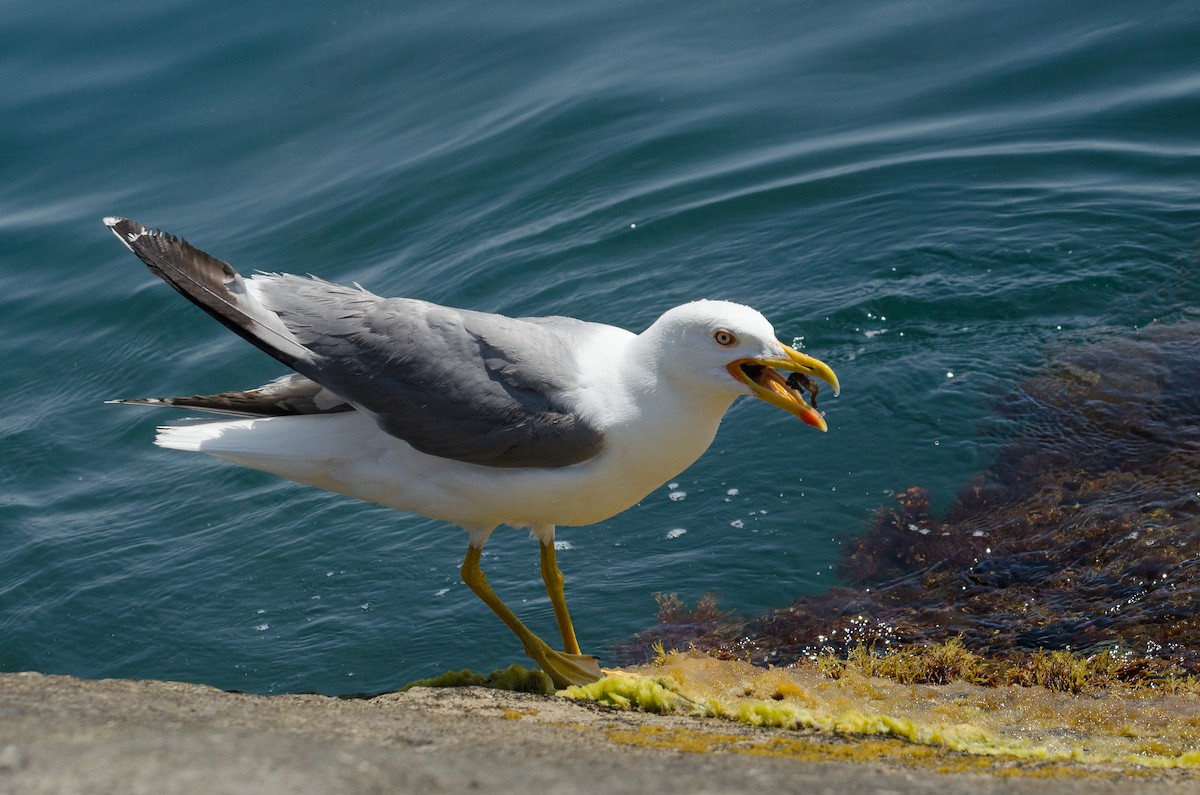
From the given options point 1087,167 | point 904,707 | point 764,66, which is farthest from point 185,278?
point 764,66

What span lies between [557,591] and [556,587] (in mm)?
22

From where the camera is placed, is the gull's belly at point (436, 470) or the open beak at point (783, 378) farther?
the gull's belly at point (436, 470)

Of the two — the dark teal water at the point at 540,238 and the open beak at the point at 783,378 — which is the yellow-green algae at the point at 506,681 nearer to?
the dark teal water at the point at 540,238

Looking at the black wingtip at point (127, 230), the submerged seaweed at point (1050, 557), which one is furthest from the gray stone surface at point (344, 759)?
the submerged seaweed at point (1050, 557)

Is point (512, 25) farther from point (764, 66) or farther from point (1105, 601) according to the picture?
point (1105, 601)

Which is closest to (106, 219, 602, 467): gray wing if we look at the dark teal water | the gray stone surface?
the gray stone surface

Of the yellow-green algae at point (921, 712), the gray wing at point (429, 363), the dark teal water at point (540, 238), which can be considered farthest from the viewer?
the dark teal water at point (540, 238)

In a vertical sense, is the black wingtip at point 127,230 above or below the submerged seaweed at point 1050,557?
above

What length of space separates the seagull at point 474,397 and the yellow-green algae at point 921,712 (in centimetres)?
75

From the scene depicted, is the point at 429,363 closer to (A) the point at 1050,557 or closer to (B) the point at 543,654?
(B) the point at 543,654

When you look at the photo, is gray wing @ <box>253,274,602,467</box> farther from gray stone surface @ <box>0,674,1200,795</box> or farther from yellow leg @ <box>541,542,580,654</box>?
gray stone surface @ <box>0,674,1200,795</box>

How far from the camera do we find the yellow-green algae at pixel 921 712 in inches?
146

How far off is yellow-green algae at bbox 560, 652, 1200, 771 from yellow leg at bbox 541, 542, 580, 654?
1.20 ft

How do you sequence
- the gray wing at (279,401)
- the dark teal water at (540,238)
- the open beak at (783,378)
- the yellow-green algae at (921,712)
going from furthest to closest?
1. the dark teal water at (540,238)
2. the gray wing at (279,401)
3. the open beak at (783,378)
4. the yellow-green algae at (921,712)
